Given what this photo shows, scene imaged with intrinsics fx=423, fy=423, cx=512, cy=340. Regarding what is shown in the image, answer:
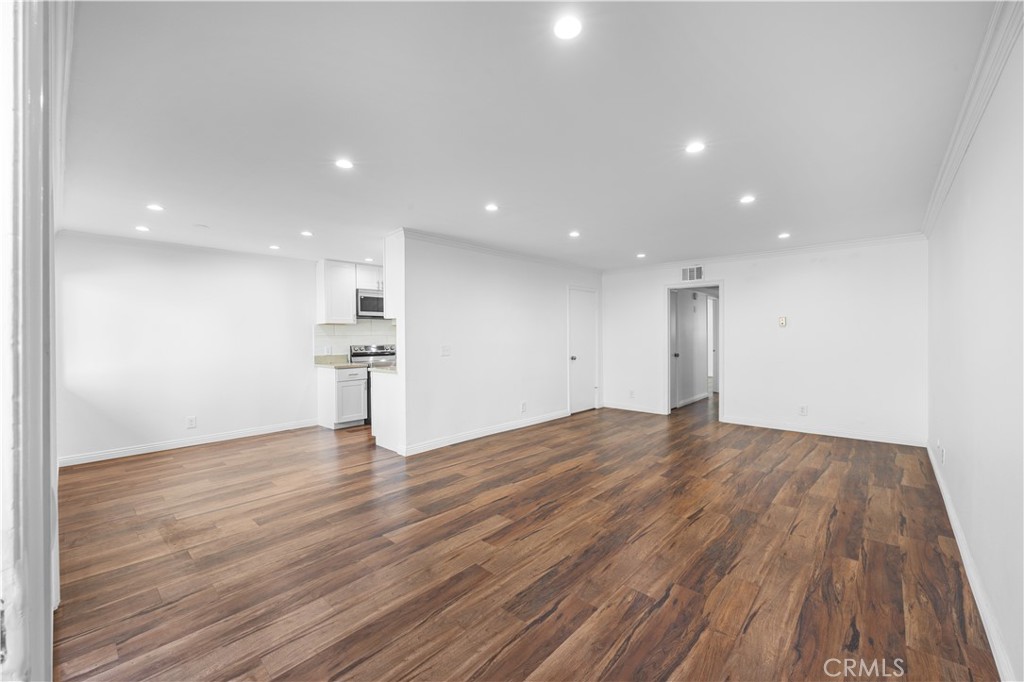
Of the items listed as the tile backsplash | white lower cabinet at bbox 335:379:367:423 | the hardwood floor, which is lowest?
the hardwood floor

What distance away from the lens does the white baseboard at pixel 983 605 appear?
5.18 feet

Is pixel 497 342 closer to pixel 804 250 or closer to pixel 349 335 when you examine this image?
pixel 349 335

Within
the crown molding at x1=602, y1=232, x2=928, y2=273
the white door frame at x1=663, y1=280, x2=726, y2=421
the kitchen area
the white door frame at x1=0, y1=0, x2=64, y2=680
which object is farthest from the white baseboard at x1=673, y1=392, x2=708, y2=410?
the white door frame at x1=0, y1=0, x2=64, y2=680

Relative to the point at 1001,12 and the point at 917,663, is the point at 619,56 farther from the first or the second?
the point at 917,663

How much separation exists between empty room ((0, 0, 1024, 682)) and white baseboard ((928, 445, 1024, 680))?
1.0 inches

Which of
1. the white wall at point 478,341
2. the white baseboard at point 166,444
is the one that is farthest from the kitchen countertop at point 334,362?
the white wall at point 478,341

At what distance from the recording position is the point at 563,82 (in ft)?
6.23

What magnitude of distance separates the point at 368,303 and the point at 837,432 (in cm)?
650

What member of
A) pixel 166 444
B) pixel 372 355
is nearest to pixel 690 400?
pixel 372 355

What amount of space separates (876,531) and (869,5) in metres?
2.91

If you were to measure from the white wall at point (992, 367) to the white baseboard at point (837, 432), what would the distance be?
234 centimetres

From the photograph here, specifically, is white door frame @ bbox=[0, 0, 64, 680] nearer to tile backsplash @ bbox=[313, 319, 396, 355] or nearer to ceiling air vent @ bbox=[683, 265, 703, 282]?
tile backsplash @ bbox=[313, 319, 396, 355]

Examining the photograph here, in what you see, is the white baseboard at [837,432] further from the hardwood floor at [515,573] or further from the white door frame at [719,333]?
the hardwood floor at [515,573]

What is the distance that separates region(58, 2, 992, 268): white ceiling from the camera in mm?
1554
